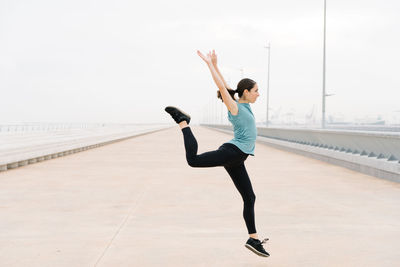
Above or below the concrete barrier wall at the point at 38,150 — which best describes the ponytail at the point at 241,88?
above

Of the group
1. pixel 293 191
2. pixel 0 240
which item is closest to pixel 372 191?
pixel 293 191

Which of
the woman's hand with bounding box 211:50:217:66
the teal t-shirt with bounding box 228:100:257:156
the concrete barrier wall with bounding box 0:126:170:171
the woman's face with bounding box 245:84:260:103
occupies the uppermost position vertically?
the woman's hand with bounding box 211:50:217:66

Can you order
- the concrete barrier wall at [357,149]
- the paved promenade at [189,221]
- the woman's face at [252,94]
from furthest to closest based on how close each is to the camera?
the concrete barrier wall at [357,149], the paved promenade at [189,221], the woman's face at [252,94]

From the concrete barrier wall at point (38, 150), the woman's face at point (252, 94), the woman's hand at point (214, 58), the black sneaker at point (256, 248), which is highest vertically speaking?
the woman's hand at point (214, 58)

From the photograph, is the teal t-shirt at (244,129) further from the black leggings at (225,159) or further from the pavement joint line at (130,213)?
the pavement joint line at (130,213)

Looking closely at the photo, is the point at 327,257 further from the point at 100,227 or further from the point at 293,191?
the point at 293,191

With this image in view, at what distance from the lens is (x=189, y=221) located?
23.9 feet

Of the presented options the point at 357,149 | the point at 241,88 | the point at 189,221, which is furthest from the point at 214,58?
the point at 357,149

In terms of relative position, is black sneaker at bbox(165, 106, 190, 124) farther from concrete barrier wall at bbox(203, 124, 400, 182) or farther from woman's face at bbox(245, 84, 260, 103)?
concrete barrier wall at bbox(203, 124, 400, 182)

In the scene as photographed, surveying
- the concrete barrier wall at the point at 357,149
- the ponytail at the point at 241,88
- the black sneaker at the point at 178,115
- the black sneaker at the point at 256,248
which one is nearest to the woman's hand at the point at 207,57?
the ponytail at the point at 241,88

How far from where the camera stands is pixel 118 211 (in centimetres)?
811

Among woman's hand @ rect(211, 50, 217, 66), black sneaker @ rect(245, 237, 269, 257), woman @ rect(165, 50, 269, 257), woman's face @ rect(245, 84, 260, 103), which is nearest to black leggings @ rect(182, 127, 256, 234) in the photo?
woman @ rect(165, 50, 269, 257)

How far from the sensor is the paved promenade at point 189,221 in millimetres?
5316

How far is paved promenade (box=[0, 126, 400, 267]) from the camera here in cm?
532
